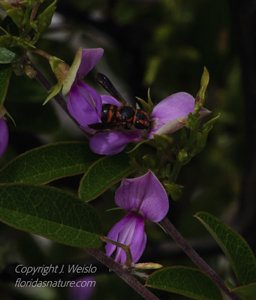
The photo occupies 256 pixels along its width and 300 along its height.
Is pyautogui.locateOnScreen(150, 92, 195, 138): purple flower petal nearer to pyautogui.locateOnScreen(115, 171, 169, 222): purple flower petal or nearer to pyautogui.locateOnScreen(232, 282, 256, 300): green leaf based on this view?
pyautogui.locateOnScreen(115, 171, 169, 222): purple flower petal

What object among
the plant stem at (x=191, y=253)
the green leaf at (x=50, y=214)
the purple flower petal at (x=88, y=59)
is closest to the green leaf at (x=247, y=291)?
the plant stem at (x=191, y=253)

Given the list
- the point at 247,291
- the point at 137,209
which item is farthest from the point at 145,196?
the point at 247,291

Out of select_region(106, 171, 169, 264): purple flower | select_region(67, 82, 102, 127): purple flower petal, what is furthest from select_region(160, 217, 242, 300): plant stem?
select_region(67, 82, 102, 127): purple flower petal

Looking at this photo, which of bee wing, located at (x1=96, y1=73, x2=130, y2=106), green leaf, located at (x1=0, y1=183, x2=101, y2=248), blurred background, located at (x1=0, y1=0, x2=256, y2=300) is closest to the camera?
green leaf, located at (x1=0, y1=183, x2=101, y2=248)

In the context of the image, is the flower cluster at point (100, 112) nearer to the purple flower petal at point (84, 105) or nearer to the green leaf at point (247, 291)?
the purple flower petal at point (84, 105)

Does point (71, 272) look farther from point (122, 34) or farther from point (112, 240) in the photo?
point (122, 34)

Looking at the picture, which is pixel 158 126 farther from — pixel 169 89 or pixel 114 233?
pixel 169 89
